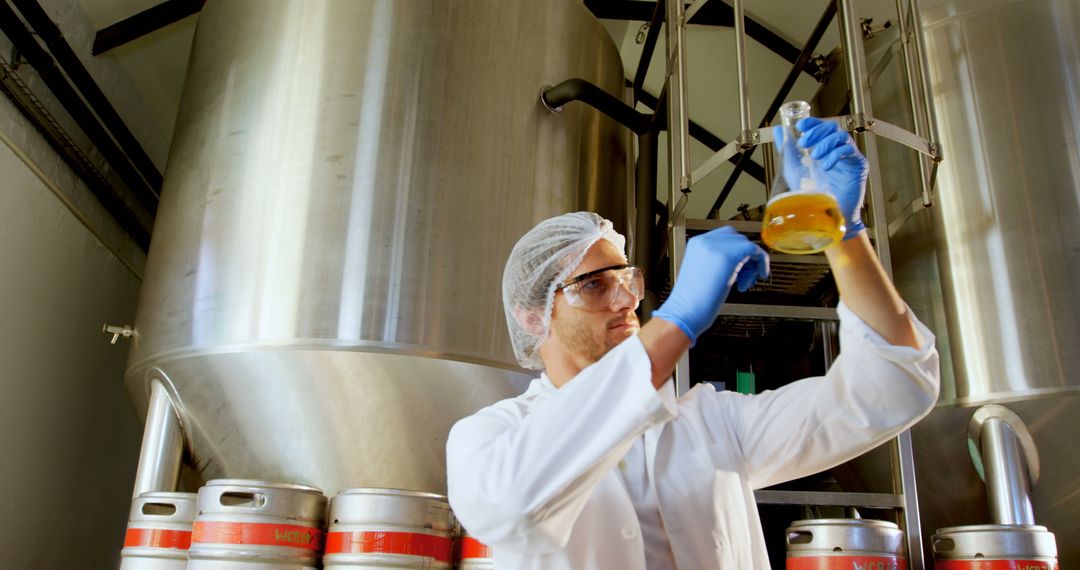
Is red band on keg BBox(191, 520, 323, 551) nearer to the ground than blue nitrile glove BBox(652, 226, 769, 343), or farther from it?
nearer to the ground

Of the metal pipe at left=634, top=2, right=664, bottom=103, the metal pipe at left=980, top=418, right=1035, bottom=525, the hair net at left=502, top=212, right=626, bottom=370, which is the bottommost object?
the metal pipe at left=980, top=418, right=1035, bottom=525

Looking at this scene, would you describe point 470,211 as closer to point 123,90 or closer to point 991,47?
point 991,47

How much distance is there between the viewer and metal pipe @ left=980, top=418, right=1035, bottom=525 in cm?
230

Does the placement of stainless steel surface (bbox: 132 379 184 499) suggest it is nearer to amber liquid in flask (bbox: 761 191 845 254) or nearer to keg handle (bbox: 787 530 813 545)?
keg handle (bbox: 787 530 813 545)

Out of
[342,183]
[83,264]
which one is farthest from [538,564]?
[83,264]

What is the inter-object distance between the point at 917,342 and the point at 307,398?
5.63ft

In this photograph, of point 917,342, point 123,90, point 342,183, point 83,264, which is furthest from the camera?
point 123,90

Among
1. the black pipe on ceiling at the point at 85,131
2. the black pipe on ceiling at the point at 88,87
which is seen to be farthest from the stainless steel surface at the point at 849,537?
the black pipe on ceiling at the point at 88,87

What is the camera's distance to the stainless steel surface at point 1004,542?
1.98m

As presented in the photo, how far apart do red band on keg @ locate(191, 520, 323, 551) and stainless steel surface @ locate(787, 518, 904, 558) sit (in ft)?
3.91

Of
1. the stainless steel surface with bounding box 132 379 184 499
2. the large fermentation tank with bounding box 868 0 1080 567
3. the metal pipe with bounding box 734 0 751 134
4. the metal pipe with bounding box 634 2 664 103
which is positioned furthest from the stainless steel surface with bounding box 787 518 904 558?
the metal pipe with bounding box 634 2 664 103

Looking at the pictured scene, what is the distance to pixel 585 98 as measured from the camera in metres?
2.81

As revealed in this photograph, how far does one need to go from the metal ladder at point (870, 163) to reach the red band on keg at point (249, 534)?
1.03 metres

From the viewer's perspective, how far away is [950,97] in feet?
9.02
